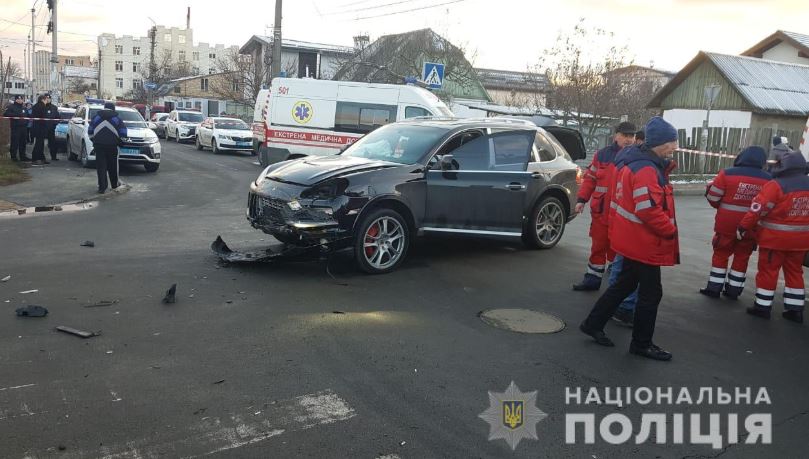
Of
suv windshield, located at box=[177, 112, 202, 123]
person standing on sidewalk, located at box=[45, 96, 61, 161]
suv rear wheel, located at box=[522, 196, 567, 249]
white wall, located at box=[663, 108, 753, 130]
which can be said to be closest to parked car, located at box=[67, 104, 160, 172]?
person standing on sidewalk, located at box=[45, 96, 61, 161]

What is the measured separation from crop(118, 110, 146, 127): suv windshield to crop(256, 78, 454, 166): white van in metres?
3.48

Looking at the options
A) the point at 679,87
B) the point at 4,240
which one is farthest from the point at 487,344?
the point at 679,87

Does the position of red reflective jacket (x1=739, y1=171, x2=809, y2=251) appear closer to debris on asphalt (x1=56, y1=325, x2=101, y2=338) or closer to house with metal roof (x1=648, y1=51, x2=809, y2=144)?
debris on asphalt (x1=56, y1=325, x2=101, y2=338)

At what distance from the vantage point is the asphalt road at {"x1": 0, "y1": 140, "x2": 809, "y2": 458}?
3697mm

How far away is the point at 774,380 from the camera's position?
4938 millimetres

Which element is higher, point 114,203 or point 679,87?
point 679,87

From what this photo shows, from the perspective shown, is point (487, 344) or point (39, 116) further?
point (39, 116)

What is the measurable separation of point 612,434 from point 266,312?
3189mm

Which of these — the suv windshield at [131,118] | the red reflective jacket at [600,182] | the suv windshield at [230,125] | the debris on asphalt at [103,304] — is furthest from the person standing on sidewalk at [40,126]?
the red reflective jacket at [600,182]

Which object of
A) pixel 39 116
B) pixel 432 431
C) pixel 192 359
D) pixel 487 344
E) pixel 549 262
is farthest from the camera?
pixel 39 116

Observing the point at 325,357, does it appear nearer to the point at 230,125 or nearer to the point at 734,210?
the point at 734,210

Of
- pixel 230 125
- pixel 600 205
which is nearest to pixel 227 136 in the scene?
pixel 230 125

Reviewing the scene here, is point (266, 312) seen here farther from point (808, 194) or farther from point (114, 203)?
point (114, 203)

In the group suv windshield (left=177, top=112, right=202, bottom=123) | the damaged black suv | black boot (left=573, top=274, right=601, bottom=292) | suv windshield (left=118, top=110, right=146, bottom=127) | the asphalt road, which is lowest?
the asphalt road
